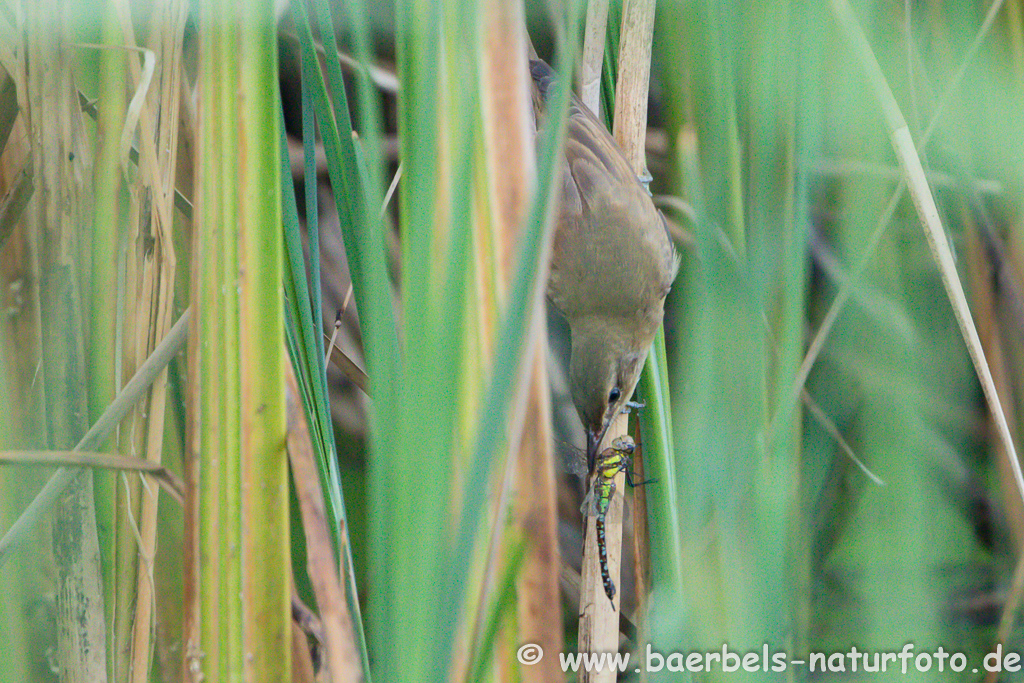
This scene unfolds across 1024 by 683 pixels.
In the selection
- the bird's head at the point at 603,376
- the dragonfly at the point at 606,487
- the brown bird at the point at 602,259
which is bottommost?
the dragonfly at the point at 606,487

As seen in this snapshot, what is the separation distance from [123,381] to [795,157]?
97cm

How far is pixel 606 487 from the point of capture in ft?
A: 3.38

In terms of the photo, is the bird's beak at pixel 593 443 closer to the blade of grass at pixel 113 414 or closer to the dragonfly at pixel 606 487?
the dragonfly at pixel 606 487

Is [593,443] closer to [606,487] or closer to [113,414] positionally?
[606,487]

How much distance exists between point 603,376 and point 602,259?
270mm

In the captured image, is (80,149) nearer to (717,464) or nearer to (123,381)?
(123,381)

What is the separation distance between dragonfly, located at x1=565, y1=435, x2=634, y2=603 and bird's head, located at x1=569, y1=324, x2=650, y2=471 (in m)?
0.03

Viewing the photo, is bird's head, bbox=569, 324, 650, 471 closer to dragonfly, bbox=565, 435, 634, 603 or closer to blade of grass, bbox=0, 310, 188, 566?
dragonfly, bbox=565, 435, 634, 603

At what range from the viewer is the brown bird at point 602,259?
1177 millimetres

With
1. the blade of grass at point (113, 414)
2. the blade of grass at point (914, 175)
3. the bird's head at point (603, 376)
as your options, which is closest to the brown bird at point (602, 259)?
the bird's head at point (603, 376)

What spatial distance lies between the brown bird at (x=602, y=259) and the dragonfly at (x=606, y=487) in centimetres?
8

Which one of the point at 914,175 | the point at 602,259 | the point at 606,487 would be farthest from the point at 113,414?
the point at 914,175

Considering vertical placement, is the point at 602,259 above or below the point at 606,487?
above

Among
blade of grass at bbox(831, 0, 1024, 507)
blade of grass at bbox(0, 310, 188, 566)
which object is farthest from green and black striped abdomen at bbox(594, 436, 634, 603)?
blade of grass at bbox(0, 310, 188, 566)
